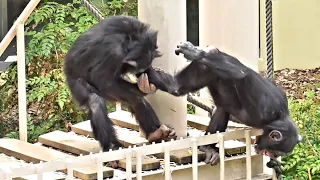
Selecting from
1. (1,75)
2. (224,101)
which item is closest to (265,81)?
(224,101)

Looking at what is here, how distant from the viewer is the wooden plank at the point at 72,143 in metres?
3.84

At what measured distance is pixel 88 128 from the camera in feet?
14.4

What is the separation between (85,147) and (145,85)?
0.54 meters

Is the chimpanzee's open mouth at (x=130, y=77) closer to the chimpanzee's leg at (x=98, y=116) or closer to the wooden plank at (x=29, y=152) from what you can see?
the chimpanzee's leg at (x=98, y=116)

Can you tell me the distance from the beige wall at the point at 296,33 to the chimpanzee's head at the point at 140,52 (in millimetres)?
4769

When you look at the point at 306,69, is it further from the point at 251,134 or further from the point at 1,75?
the point at 251,134

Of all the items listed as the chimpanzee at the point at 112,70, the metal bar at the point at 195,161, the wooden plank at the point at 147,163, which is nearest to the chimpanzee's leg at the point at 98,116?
the chimpanzee at the point at 112,70

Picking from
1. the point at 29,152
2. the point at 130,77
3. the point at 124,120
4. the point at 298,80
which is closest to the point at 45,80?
the point at 124,120

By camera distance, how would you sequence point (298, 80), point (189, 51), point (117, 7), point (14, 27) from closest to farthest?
point (189, 51), point (14, 27), point (117, 7), point (298, 80)

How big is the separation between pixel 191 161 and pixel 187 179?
11 cm

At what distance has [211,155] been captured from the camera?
12.0ft

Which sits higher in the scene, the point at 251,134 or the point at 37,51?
the point at 37,51

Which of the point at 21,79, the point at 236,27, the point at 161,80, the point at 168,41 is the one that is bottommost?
the point at 161,80

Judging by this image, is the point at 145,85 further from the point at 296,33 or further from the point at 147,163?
the point at 296,33
